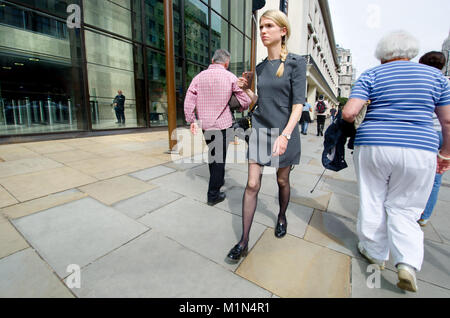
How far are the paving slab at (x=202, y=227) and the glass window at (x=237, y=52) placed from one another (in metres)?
13.5

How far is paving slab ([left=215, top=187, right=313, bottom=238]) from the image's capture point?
7.79ft

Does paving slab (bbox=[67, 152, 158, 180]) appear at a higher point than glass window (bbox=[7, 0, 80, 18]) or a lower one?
lower

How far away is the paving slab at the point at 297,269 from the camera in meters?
1.52

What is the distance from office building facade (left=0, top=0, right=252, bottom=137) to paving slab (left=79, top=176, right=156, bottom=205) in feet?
7.14

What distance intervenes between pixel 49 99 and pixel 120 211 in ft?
23.0

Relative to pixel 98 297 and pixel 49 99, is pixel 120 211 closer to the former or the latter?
pixel 98 297

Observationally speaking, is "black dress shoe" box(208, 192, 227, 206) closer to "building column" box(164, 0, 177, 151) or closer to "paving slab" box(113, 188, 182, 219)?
"paving slab" box(113, 188, 182, 219)

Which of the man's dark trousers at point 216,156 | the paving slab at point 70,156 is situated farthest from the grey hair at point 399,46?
the paving slab at point 70,156

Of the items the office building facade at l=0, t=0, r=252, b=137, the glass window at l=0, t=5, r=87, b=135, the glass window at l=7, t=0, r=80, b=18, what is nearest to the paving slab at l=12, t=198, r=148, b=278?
the office building facade at l=0, t=0, r=252, b=137

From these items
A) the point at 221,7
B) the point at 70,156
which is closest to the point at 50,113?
the point at 70,156

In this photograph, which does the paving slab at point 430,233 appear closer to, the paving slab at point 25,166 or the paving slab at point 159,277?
the paving slab at point 159,277

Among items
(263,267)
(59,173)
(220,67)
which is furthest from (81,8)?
(263,267)

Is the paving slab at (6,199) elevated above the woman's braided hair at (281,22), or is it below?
below

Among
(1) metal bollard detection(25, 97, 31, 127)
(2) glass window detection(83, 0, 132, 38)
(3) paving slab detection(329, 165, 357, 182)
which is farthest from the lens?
(2) glass window detection(83, 0, 132, 38)
